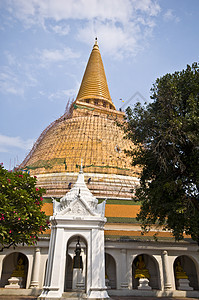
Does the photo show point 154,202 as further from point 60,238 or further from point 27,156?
point 27,156

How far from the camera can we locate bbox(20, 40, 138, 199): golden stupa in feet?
80.4

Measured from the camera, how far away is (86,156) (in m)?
27.3

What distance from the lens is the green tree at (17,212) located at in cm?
1141

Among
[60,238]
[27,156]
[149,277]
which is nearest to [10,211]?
[60,238]

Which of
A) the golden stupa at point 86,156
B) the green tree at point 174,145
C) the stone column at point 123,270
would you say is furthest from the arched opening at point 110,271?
the green tree at point 174,145

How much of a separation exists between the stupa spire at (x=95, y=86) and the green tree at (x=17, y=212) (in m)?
28.5

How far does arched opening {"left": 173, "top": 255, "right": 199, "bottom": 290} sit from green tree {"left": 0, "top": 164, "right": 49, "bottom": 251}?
11191 millimetres

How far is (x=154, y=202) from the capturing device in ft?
40.0

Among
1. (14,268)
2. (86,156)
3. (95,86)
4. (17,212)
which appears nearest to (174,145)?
(17,212)

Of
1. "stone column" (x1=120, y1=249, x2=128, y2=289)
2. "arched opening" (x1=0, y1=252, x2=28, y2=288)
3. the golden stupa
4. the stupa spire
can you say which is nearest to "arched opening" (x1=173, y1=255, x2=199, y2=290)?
"stone column" (x1=120, y1=249, x2=128, y2=289)

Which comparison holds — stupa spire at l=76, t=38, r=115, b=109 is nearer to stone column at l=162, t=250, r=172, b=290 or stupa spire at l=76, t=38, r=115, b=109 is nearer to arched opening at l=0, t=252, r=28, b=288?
arched opening at l=0, t=252, r=28, b=288

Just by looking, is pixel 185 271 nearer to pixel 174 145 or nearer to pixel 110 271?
pixel 110 271

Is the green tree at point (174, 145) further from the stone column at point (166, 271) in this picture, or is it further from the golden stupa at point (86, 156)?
the golden stupa at point (86, 156)

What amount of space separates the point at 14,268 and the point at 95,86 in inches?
1244
